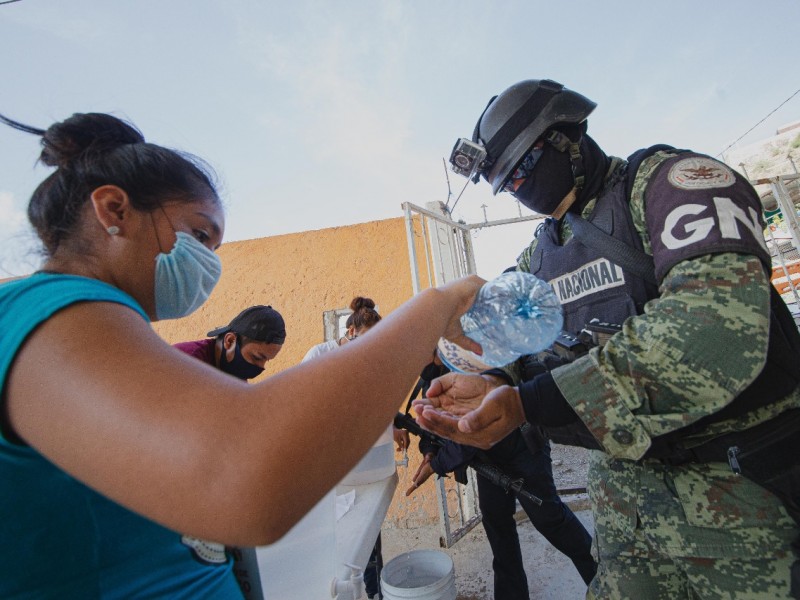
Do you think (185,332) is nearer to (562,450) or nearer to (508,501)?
(508,501)

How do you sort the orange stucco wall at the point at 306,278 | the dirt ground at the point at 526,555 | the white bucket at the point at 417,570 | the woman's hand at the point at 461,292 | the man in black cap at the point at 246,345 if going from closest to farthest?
the woman's hand at the point at 461,292 → the white bucket at the point at 417,570 → the man in black cap at the point at 246,345 → the dirt ground at the point at 526,555 → the orange stucco wall at the point at 306,278

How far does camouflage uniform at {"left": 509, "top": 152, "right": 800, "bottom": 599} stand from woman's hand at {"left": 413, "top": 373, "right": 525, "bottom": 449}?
0.60 ft

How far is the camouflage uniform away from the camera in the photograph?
3.39 ft

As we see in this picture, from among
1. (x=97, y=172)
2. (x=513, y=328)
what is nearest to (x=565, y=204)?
(x=513, y=328)

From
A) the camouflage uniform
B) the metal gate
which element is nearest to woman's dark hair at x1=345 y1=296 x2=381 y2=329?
the metal gate

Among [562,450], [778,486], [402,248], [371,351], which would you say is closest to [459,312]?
[371,351]

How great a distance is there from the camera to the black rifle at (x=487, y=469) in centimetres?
268

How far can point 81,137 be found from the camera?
2.83 feet

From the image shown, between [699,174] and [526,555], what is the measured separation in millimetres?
3493

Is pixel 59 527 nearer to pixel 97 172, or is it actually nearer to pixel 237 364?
pixel 97 172

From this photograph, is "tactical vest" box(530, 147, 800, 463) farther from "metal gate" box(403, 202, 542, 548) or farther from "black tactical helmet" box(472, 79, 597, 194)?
"metal gate" box(403, 202, 542, 548)

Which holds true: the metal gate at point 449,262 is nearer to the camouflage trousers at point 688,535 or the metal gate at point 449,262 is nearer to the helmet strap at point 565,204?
the helmet strap at point 565,204

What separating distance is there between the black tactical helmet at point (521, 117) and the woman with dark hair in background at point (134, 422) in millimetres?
1299

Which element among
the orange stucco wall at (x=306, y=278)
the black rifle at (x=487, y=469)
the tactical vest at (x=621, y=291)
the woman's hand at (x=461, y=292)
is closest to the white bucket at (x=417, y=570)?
the black rifle at (x=487, y=469)
